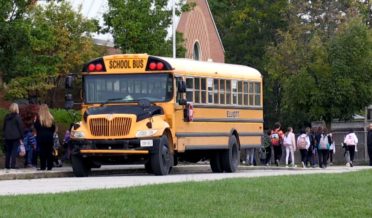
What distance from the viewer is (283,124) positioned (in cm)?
6712

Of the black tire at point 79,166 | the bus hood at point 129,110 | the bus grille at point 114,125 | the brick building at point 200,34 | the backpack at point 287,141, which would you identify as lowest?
the black tire at point 79,166

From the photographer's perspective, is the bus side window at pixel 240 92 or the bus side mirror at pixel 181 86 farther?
the bus side window at pixel 240 92

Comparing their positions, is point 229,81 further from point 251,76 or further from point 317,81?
point 317,81

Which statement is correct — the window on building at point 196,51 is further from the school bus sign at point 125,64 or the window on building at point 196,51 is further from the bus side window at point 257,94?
the school bus sign at point 125,64

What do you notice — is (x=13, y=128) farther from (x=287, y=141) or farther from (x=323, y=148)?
(x=323, y=148)

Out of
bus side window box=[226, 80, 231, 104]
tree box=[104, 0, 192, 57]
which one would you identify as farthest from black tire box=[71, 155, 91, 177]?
tree box=[104, 0, 192, 57]

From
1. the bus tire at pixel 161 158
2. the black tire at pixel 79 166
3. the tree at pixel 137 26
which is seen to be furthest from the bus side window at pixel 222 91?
the tree at pixel 137 26

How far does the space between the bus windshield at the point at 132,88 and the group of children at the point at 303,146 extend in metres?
13.2

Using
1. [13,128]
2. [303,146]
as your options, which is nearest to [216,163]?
[13,128]

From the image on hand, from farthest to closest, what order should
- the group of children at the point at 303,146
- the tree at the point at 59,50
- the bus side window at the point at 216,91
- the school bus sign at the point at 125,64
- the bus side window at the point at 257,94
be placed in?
the group of children at the point at 303,146
the tree at the point at 59,50
the bus side window at the point at 257,94
the bus side window at the point at 216,91
the school bus sign at the point at 125,64

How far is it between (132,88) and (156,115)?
1133 mm

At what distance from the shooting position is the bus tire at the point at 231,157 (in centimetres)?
2753

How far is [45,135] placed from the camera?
25.8 m

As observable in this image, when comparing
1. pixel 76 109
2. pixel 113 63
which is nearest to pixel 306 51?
pixel 76 109
